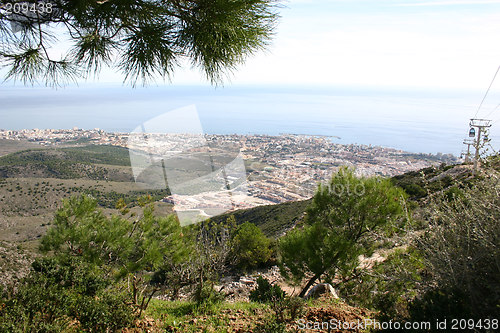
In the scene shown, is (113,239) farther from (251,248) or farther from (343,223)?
(251,248)

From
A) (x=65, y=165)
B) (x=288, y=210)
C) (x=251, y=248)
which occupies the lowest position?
(x=288, y=210)

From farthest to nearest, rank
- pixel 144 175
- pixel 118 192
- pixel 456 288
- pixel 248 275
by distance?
pixel 118 192
pixel 248 275
pixel 144 175
pixel 456 288

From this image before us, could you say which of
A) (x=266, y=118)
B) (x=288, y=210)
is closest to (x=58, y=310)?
(x=288, y=210)

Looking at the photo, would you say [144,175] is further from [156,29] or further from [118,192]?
[118,192]

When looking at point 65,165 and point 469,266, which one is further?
point 65,165

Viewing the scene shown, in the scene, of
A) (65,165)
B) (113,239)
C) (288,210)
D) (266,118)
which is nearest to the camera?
(113,239)

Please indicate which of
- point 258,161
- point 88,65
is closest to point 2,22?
point 88,65

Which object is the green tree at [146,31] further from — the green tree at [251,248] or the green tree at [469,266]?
the green tree at [251,248]

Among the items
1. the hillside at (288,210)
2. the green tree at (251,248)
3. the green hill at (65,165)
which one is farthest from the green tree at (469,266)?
the green hill at (65,165)

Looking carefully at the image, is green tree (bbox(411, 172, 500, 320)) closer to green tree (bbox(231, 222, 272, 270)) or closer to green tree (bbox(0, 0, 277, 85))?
green tree (bbox(0, 0, 277, 85))
